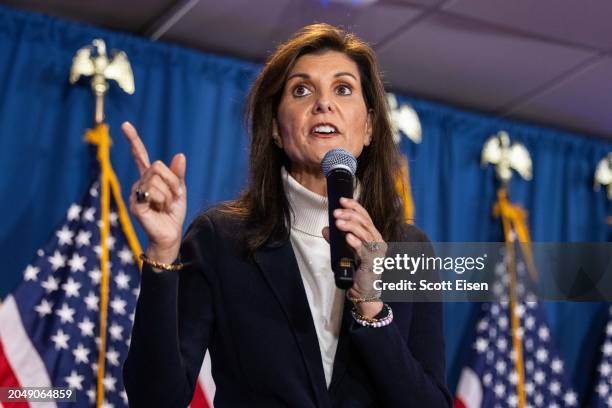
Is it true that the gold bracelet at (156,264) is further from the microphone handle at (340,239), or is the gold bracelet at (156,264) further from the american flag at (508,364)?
the american flag at (508,364)

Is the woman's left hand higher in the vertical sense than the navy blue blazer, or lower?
higher

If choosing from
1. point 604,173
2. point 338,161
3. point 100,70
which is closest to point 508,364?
point 604,173

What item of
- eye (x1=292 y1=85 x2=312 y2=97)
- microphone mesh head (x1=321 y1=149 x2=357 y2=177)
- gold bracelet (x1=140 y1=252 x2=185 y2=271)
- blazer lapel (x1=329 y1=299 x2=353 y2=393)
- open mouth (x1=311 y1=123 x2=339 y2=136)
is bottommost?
blazer lapel (x1=329 y1=299 x2=353 y2=393)

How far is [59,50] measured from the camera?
3.64 meters

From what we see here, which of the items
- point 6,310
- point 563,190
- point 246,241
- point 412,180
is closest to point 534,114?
point 563,190

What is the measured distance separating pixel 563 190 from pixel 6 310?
300 centimetres

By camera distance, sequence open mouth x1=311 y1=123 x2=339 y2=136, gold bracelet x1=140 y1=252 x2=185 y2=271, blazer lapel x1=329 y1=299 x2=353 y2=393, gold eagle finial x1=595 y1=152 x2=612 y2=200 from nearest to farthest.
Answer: gold bracelet x1=140 y1=252 x2=185 y2=271
blazer lapel x1=329 y1=299 x2=353 y2=393
open mouth x1=311 y1=123 x2=339 y2=136
gold eagle finial x1=595 y1=152 x2=612 y2=200

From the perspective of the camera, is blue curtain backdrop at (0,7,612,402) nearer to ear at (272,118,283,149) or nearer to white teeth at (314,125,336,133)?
ear at (272,118,283,149)

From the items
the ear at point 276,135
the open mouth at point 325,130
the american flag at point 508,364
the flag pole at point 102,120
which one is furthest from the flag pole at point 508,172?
the open mouth at point 325,130

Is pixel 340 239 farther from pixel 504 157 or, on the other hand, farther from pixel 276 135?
pixel 504 157

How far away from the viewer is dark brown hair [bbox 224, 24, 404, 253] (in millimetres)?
1667

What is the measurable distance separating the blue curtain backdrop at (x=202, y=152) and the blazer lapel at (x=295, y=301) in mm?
2037

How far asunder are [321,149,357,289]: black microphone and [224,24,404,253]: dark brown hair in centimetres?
Answer: 24

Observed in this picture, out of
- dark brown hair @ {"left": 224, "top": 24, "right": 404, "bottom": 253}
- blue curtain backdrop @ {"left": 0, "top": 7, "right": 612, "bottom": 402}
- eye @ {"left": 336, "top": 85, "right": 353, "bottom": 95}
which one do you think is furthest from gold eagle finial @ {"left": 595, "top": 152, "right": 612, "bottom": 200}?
eye @ {"left": 336, "top": 85, "right": 353, "bottom": 95}
